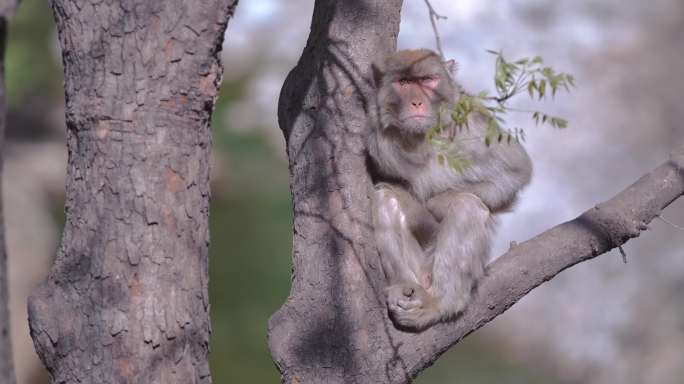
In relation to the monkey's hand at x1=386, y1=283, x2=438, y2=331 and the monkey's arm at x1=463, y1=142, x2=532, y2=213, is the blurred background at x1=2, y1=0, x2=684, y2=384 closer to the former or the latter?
the monkey's arm at x1=463, y1=142, x2=532, y2=213

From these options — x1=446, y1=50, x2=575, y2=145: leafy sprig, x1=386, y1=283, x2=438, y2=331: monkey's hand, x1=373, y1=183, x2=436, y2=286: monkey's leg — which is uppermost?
x1=446, y1=50, x2=575, y2=145: leafy sprig

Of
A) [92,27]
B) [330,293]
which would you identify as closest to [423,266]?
[330,293]

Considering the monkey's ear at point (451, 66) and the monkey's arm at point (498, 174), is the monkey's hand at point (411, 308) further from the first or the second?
the monkey's ear at point (451, 66)

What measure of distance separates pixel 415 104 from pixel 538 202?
24.8 ft

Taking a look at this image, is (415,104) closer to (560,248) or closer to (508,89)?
(560,248)

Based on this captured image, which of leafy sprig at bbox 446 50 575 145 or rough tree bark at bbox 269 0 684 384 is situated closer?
leafy sprig at bbox 446 50 575 145

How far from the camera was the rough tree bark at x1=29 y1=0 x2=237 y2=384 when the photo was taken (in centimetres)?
322

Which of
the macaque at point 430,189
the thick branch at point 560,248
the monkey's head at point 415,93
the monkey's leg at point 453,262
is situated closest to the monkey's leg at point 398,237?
the macaque at point 430,189

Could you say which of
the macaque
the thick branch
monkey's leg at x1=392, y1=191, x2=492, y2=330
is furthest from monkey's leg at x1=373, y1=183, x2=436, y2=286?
the thick branch

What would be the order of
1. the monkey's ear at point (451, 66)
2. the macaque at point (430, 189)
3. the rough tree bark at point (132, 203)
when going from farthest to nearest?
the monkey's ear at point (451, 66) → the macaque at point (430, 189) → the rough tree bark at point (132, 203)

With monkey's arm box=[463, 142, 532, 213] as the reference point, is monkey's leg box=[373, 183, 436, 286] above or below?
below

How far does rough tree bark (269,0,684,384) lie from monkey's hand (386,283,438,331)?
0.05m

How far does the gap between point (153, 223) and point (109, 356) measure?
49 cm

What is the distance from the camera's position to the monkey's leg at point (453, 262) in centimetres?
386
